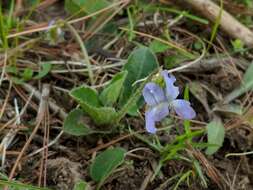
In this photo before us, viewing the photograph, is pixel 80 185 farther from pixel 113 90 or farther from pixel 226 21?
pixel 226 21

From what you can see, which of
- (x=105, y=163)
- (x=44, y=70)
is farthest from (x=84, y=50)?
(x=105, y=163)

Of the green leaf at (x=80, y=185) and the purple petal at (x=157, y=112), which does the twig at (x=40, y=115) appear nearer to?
the green leaf at (x=80, y=185)

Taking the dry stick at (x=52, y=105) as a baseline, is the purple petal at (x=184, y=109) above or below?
above

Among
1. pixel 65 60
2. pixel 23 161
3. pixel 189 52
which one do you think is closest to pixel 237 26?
pixel 189 52

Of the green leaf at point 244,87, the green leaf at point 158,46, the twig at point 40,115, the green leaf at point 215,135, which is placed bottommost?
the green leaf at point 215,135

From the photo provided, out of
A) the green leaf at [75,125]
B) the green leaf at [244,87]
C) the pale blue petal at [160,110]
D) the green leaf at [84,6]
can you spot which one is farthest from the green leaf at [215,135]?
the green leaf at [84,6]

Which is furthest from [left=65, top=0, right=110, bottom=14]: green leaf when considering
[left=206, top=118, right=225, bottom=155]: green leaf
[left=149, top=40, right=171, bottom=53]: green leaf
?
[left=206, top=118, right=225, bottom=155]: green leaf

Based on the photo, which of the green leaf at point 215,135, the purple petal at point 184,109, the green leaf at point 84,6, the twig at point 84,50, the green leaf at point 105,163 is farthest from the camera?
the green leaf at point 84,6
